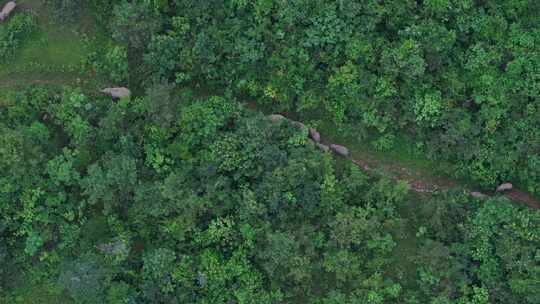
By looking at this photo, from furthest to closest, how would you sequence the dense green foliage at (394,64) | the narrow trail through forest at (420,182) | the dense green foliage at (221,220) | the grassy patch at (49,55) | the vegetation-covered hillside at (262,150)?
the grassy patch at (49,55) < the narrow trail through forest at (420,182) < the dense green foliage at (394,64) < the vegetation-covered hillside at (262,150) < the dense green foliage at (221,220)

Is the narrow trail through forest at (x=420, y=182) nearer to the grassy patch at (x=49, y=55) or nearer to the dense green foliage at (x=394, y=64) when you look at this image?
the dense green foliage at (x=394, y=64)

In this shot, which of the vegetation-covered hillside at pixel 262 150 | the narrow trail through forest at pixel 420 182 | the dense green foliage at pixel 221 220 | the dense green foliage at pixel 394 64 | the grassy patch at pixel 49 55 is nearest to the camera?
the dense green foliage at pixel 221 220

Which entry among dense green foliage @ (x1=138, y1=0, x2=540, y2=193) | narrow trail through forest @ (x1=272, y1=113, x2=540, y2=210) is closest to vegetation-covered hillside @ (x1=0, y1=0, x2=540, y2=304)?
dense green foliage @ (x1=138, y1=0, x2=540, y2=193)

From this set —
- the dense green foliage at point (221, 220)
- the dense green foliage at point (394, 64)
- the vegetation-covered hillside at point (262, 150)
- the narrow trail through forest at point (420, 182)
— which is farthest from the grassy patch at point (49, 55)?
the narrow trail through forest at point (420, 182)

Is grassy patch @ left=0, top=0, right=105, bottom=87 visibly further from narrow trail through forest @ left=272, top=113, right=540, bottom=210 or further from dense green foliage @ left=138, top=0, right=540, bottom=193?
narrow trail through forest @ left=272, top=113, right=540, bottom=210

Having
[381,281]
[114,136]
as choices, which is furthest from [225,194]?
[381,281]

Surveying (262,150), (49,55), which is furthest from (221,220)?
(49,55)

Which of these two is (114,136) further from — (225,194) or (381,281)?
(381,281)

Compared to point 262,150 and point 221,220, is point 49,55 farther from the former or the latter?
point 221,220
